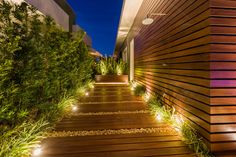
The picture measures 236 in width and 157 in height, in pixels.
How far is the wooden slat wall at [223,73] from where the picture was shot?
2463 mm

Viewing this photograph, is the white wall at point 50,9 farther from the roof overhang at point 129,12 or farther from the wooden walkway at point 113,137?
the wooden walkway at point 113,137

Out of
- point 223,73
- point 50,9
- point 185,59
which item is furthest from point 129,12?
point 223,73

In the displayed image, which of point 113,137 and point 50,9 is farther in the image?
point 50,9

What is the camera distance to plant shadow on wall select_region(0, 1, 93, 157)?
8.13 ft

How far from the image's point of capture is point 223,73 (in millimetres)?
Answer: 2475

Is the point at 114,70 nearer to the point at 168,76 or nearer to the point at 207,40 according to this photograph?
the point at 168,76

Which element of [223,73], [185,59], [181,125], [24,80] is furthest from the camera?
[185,59]

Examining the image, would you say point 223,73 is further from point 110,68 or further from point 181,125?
point 110,68

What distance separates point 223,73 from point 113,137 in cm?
179

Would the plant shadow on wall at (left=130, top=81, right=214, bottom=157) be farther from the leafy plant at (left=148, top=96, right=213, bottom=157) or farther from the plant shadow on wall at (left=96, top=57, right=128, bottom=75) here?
the plant shadow on wall at (left=96, top=57, right=128, bottom=75)

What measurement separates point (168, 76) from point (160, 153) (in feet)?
6.57

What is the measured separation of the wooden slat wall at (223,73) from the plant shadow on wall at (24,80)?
93.5 inches

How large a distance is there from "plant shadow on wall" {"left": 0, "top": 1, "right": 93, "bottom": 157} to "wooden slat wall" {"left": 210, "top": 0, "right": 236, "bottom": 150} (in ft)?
7.79

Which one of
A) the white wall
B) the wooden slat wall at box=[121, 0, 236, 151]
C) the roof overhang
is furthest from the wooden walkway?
the roof overhang
